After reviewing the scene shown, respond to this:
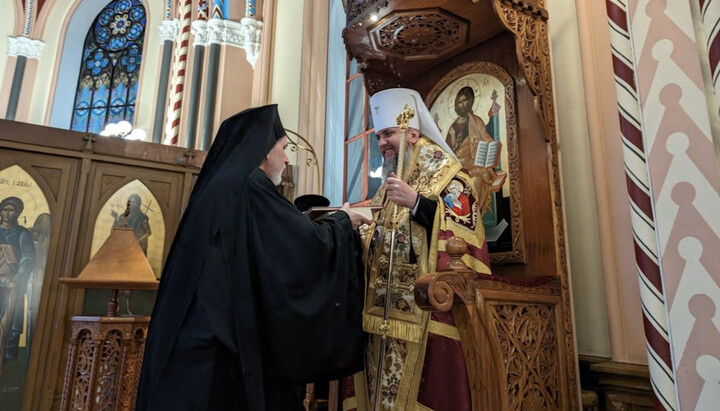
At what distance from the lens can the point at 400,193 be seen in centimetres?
194

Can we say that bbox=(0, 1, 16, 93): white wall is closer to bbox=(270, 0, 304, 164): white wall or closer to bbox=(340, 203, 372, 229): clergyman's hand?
bbox=(270, 0, 304, 164): white wall

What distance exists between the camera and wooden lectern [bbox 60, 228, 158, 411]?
2875mm

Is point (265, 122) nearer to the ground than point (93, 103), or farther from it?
nearer to the ground

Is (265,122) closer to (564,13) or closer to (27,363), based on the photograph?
(564,13)

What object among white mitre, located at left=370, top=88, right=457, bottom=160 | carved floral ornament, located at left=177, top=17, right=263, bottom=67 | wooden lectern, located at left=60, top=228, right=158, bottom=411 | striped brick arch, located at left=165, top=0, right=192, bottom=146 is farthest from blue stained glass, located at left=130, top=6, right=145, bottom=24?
white mitre, located at left=370, top=88, right=457, bottom=160

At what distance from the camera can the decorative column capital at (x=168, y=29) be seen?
32.6 feet

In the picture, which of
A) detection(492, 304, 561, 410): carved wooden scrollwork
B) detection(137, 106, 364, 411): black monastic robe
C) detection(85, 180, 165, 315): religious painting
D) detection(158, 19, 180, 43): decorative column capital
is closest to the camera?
detection(137, 106, 364, 411): black monastic robe

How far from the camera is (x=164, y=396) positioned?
1604 mm

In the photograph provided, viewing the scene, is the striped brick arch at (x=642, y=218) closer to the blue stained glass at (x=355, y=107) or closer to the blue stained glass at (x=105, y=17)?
the blue stained glass at (x=355, y=107)

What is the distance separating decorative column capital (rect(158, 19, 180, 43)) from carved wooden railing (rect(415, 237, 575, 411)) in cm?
996

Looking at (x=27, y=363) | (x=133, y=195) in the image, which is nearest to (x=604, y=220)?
(x=133, y=195)

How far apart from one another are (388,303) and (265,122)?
2.99ft

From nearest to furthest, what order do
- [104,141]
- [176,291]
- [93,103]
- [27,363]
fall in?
[176,291] < [27,363] < [104,141] < [93,103]

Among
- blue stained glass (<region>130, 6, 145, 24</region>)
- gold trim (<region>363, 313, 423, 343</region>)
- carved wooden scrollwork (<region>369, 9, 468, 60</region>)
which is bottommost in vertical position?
Result: gold trim (<region>363, 313, 423, 343</region>)
